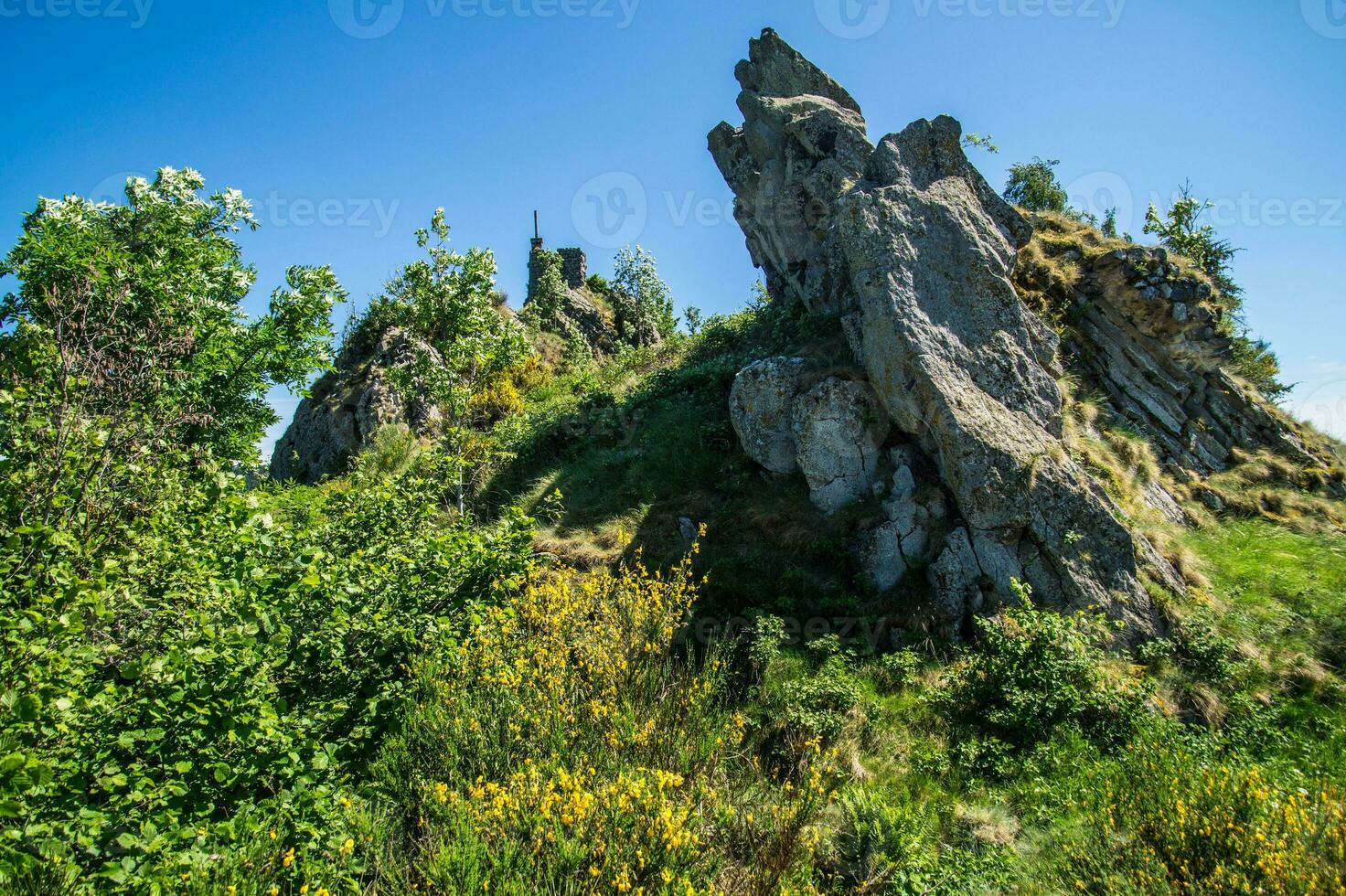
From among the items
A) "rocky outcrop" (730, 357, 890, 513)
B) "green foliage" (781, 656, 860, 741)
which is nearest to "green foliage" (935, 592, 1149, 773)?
"green foliage" (781, 656, 860, 741)

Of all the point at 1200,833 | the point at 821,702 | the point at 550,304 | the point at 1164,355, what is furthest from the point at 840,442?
the point at 550,304

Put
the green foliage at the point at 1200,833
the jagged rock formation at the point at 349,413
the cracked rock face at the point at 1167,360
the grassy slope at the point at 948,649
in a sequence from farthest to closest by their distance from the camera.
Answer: the jagged rock formation at the point at 349,413 < the cracked rock face at the point at 1167,360 < the grassy slope at the point at 948,649 < the green foliage at the point at 1200,833

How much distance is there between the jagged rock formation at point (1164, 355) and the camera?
1262 cm

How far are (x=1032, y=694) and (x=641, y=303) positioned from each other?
88.0 feet

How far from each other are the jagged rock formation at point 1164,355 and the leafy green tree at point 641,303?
13149mm

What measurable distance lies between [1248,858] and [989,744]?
2449 millimetres

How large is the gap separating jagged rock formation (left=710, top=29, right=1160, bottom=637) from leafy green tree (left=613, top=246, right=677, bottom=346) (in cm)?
1126

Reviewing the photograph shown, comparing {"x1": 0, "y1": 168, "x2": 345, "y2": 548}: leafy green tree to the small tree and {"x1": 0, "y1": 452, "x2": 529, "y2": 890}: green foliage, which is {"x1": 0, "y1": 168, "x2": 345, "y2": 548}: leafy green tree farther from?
the small tree

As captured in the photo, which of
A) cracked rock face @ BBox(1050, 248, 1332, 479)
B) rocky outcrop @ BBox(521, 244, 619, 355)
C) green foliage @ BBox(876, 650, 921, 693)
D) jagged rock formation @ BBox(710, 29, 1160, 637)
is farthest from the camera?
rocky outcrop @ BBox(521, 244, 619, 355)

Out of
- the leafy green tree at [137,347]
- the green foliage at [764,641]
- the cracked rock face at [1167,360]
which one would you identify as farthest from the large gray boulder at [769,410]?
the leafy green tree at [137,347]

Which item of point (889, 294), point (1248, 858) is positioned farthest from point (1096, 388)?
point (1248, 858)

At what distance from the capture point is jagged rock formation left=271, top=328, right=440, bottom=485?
57.7ft

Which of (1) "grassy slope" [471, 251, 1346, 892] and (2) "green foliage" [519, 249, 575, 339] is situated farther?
(2) "green foliage" [519, 249, 575, 339]

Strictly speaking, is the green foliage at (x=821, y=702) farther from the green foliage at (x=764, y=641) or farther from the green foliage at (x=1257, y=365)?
the green foliage at (x=1257, y=365)
